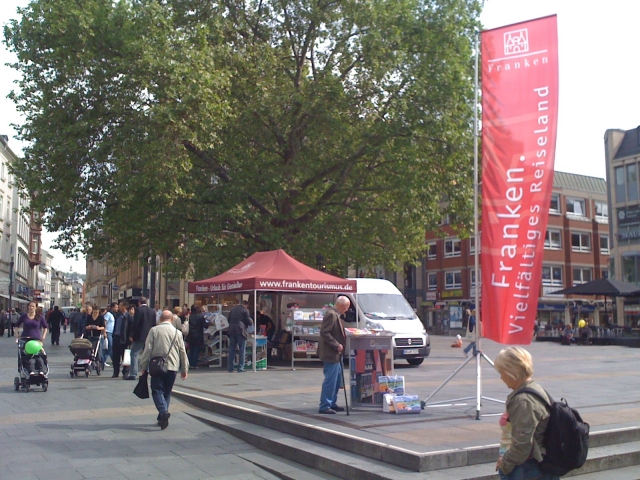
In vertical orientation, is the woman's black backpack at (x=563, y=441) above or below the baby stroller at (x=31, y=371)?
above

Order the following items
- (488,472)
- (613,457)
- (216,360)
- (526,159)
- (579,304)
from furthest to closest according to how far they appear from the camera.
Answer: (579,304), (216,360), (526,159), (613,457), (488,472)

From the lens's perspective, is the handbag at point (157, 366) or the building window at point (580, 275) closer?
the handbag at point (157, 366)

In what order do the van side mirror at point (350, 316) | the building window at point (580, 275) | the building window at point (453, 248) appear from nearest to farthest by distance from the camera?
the van side mirror at point (350, 316), the building window at point (580, 275), the building window at point (453, 248)

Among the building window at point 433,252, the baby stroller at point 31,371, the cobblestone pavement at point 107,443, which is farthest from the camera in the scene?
the building window at point 433,252

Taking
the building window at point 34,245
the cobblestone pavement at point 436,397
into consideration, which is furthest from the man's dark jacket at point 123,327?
the building window at point 34,245

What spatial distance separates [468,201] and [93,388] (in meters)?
14.9

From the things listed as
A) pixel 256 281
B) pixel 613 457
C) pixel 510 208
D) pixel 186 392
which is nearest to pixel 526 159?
pixel 510 208

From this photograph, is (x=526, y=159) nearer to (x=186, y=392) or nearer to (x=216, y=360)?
(x=186, y=392)

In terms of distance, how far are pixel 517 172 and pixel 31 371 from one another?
34.0 ft

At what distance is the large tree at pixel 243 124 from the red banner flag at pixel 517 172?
13.3m

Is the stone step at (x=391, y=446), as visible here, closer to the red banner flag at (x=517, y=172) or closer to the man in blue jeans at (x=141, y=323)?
the red banner flag at (x=517, y=172)

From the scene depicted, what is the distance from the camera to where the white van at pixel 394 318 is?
62.0ft

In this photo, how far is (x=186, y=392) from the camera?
13000 millimetres

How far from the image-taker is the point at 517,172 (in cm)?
883
